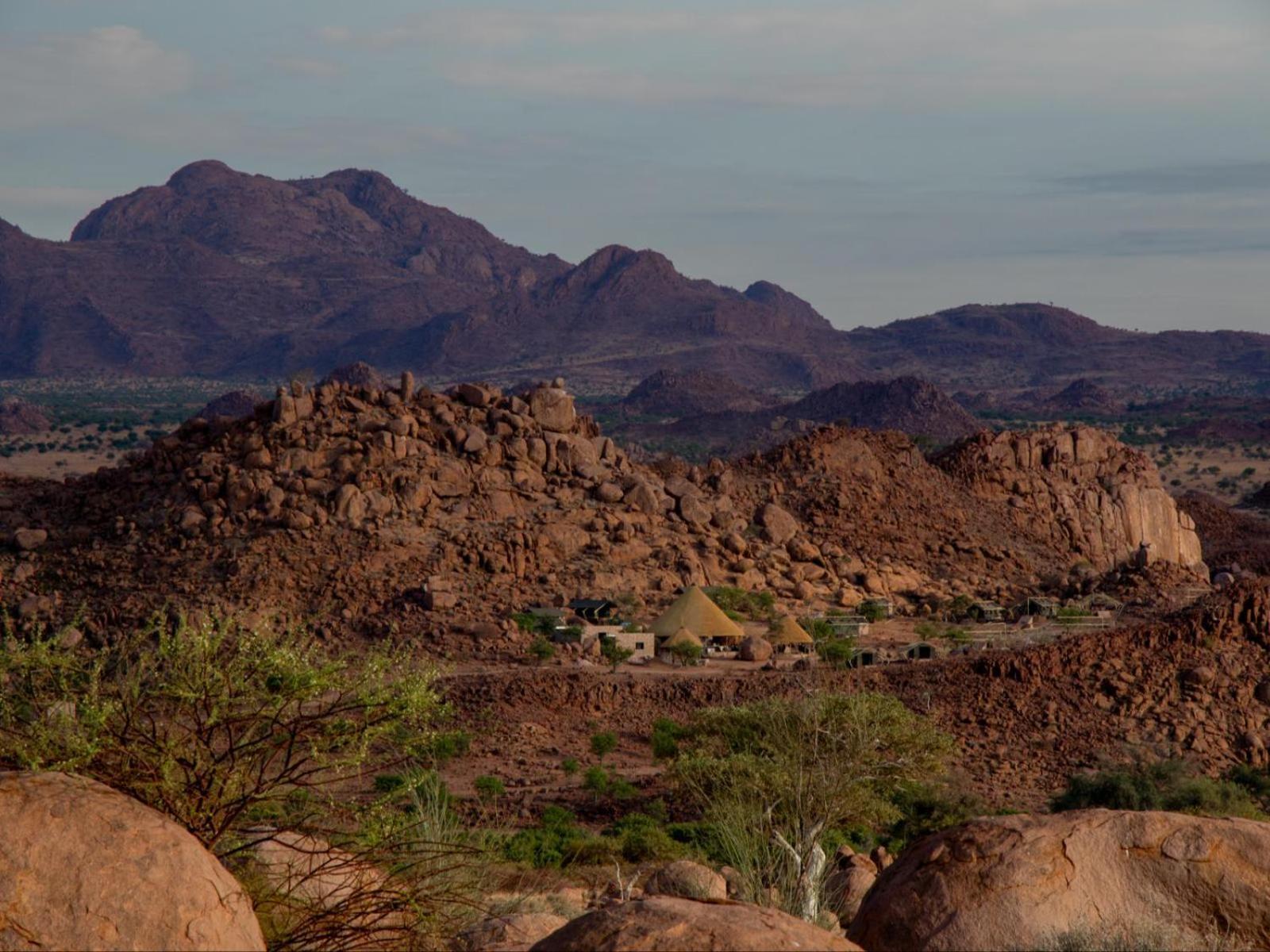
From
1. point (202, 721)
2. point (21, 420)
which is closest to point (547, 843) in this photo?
point (202, 721)

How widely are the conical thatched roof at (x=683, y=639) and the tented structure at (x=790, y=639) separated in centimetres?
163

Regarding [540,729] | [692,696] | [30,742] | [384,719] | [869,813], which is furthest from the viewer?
[692,696]

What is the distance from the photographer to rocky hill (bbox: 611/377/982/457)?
353 ft

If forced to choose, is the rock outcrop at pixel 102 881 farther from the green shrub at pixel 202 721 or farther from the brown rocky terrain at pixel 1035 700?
the brown rocky terrain at pixel 1035 700

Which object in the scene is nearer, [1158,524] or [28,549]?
[28,549]

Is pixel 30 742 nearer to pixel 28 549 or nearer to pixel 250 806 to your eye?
pixel 250 806

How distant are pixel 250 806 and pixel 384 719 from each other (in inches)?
41.4

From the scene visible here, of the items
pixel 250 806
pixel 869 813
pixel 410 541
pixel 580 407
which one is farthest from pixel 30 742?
pixel 580 407

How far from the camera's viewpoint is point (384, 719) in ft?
33.5

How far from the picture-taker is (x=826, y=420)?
117000 millimetres

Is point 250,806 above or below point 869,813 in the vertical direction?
above

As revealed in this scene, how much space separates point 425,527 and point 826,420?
83634 millimetres

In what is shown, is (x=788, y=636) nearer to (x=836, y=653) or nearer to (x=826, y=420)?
(x=836, y=653)

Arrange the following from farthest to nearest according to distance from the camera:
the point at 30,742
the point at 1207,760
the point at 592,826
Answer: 1. the point at 1207,760
2. the point at 592,826
3. the point at 30,742
